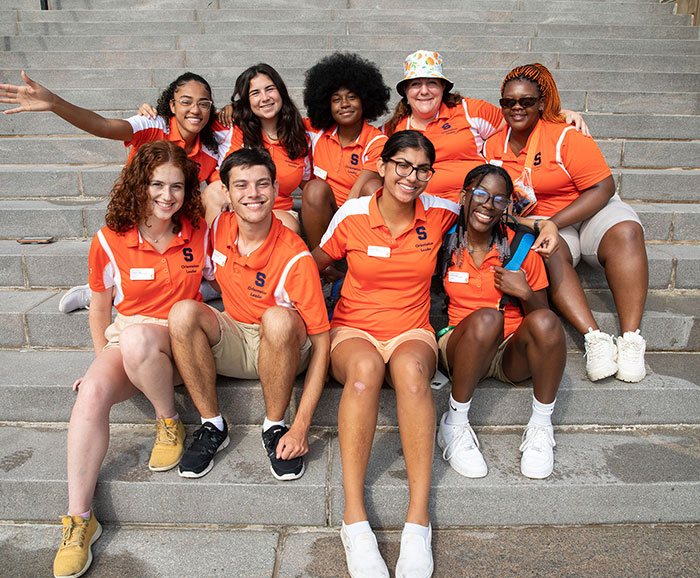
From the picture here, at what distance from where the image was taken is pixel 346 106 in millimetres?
3219

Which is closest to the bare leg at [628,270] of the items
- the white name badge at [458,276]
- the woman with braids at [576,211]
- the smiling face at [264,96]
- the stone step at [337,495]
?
the woman with braids at [576,211]

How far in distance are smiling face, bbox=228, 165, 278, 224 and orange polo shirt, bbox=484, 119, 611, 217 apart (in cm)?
142

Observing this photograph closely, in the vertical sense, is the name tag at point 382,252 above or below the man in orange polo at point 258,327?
above

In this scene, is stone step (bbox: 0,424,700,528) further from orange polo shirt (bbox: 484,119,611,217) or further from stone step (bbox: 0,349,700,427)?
orange polo shirt (bbox: 484,119,611,217)

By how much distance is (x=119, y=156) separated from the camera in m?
4.18

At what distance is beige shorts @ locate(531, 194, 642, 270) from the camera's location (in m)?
2.89

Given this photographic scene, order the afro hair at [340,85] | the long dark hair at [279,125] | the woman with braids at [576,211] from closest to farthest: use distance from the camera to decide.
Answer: the woman with braids at [576,211] → the long dark hair at [279,125] → the afro hair at [340,85]

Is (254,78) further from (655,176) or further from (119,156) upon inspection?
(655,176)

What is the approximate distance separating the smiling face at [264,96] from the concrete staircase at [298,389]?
1.35m

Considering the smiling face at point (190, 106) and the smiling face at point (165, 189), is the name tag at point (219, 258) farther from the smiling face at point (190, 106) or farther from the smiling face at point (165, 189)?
the smiling face at point (190, 106)

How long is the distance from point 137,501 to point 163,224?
1.21 m

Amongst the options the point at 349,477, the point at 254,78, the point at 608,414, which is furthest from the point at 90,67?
the point at 608,414

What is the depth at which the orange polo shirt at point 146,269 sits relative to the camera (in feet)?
7.98

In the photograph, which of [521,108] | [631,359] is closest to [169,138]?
[521,108]
